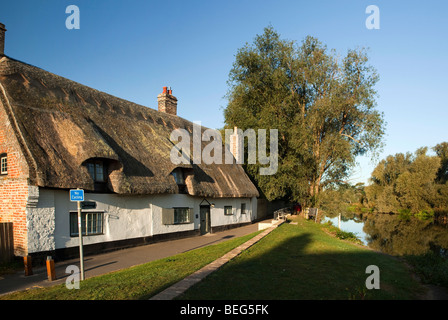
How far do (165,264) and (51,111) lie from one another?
8425mm

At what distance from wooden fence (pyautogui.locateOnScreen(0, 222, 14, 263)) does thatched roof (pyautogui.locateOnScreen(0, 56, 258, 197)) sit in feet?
6.79

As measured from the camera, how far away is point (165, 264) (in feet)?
34.3

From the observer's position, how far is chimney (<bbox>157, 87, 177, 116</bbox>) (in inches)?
995

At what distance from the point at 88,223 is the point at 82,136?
3.74 m

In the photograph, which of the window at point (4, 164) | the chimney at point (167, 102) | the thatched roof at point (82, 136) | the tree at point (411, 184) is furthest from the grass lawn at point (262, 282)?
the tree at point (411, 184)

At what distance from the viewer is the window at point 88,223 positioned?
1265cm

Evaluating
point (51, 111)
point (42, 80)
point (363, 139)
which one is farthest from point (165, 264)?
point (363, 139)

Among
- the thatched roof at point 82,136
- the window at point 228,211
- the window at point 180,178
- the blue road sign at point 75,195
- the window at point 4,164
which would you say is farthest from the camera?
the window at point 228,211

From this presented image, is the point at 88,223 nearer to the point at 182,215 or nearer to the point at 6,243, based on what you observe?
the point at 6,243

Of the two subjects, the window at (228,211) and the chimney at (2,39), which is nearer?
the chimney at (2,39)

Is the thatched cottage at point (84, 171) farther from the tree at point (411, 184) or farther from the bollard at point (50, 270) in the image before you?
the tree at point (411, 184)

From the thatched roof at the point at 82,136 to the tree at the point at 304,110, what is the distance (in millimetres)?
9939

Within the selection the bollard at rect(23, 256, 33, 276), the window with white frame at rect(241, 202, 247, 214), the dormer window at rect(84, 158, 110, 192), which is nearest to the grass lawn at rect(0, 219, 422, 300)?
the bollard at rect(23, 256, 33, 276)
